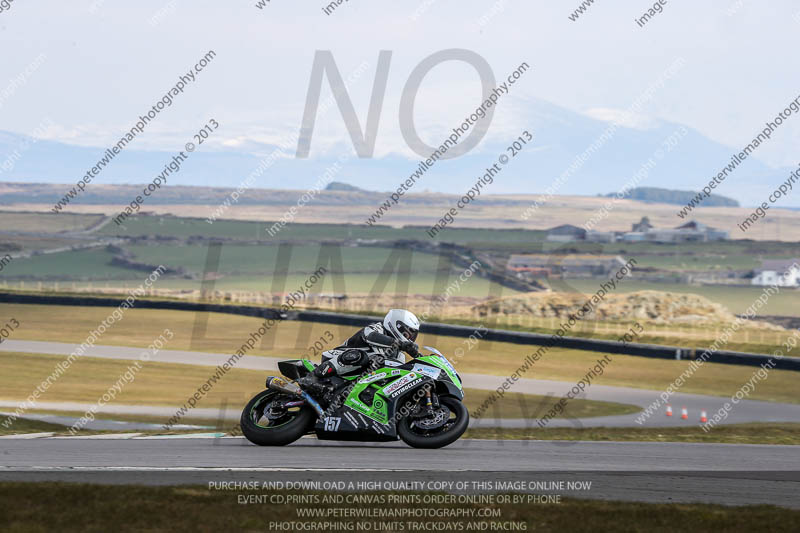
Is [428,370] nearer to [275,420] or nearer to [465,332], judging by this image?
[275,420]

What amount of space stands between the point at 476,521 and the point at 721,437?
12.5m

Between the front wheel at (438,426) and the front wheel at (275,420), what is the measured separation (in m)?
1.45

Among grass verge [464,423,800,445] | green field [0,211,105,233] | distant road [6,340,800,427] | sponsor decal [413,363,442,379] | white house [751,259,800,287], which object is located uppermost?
green field [0,211,105,233]

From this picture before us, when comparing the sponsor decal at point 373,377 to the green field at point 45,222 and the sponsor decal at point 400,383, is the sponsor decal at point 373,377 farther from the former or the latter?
the green field at point 45,222

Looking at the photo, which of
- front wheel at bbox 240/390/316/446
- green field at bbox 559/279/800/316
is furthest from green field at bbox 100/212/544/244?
front wheel at bbox 240/390/316/446

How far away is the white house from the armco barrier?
61550 millimetres

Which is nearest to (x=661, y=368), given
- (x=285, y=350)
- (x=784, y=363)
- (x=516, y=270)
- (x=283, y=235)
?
(x=784, y=363)

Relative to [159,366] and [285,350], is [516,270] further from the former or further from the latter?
[159,366]

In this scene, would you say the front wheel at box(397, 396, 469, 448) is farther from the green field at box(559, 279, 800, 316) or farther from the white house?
the white house

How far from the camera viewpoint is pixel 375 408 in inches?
579

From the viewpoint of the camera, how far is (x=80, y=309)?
59219mm

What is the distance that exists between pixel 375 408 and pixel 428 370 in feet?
3.17

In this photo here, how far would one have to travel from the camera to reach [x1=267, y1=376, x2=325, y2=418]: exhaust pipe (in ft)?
48.2

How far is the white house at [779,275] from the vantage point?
347 ft
